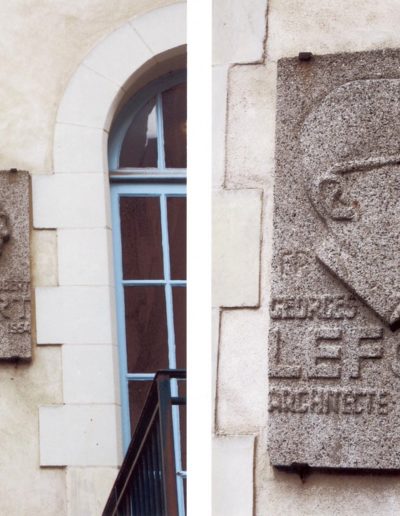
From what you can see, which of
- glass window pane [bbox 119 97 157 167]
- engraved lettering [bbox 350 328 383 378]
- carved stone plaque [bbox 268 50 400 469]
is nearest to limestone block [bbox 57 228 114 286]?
glass window pane [bbox 119 97 157 167]

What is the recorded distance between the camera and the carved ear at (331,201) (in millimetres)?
5094

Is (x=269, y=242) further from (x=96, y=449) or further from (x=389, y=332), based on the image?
(x=96, y=449)

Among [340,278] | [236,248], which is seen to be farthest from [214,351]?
[340,278]

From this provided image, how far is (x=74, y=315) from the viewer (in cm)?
769

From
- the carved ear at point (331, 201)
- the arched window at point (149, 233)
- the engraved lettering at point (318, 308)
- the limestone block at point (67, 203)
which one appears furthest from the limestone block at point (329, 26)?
the arched window at point (149, 233)

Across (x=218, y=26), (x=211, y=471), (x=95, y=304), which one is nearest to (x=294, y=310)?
(x=211, y=471)

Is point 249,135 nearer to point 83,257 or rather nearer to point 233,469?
point 233,469

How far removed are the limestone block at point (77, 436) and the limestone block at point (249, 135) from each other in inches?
105

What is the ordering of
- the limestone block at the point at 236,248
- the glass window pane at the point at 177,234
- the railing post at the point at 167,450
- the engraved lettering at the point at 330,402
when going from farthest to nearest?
the glass window pane at the point at 177,234 < the railing post at the point at 167,450 < the limestone block at the point at 236,248 < the engraved lettering at the point at 330,402

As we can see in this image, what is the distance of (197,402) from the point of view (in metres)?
5.13

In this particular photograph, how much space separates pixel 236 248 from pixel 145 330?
2802mm

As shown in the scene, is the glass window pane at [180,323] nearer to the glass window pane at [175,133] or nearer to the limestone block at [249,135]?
the glass window pane at [175,133]

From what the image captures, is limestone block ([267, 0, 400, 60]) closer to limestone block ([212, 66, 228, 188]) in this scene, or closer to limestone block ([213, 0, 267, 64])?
limestone block ([213, 0, 267, 64])

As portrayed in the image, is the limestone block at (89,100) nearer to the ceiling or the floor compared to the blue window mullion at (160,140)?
nearer to the ceiling
